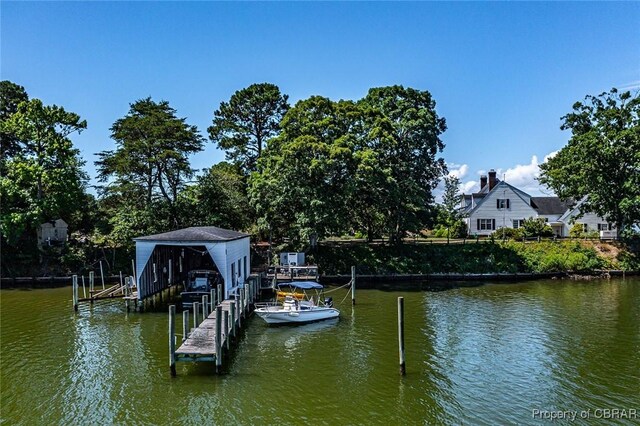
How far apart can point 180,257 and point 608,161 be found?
3901 centimetres

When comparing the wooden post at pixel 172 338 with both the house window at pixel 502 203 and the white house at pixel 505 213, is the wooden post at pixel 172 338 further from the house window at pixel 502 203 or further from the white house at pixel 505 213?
the house window at pixel 502 203

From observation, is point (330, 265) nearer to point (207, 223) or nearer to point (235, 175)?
point (207, 223)

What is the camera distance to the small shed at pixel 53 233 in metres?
40.9

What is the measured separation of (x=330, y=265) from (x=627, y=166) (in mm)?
29029

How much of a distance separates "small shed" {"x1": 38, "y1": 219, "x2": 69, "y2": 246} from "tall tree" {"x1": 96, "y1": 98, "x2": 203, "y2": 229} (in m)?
5.25

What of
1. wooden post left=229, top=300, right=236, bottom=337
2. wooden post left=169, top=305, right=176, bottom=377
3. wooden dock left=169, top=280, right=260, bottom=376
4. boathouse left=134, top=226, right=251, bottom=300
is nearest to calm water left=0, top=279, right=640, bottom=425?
wooden post left=169, top=305, right=176, bottom=377

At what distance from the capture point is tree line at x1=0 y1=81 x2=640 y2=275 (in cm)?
3741

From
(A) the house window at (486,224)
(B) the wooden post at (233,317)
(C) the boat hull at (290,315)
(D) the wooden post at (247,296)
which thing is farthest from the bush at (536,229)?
(B) the wooden post at (233,317)

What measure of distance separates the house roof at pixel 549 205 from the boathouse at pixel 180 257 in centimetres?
4317

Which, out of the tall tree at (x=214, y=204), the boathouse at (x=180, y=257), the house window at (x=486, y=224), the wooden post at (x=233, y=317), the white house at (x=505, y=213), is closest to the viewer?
the wooden post at (x=233, y=317)

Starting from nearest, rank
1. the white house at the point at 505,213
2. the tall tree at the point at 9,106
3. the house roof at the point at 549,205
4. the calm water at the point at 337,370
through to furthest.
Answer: the calm water at the point at 337,370 < the tall tree at the point at 9,106 < the white house at the point at 505,213 < the house roof at the point at 549,205

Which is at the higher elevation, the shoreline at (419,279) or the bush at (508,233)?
the bush at (508,233)

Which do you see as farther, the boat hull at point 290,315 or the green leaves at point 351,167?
the green leaves at point 351,167

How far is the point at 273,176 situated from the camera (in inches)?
1511
